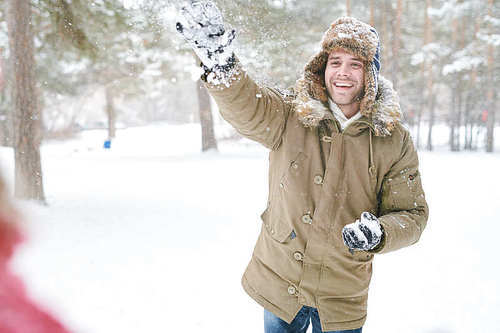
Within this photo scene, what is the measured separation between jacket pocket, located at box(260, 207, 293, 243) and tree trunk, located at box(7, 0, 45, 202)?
5.26 meters

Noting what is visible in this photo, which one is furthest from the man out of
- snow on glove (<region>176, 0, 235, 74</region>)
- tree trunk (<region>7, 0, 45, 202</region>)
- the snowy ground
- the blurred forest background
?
tree trunk (<region>7, 0, 45, 202</region>)

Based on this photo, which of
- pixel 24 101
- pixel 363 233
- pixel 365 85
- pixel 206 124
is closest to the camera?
pixel 363 233

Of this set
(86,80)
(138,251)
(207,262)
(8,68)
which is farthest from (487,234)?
(86,80)

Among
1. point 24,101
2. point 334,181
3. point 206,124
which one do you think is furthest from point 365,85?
point 206,124

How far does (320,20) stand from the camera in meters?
8.08

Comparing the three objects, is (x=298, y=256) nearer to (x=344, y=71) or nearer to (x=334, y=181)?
(x=334, y=181)

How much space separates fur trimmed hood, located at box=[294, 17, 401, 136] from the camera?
1.62m

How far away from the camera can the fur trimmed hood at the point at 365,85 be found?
5.31 feet

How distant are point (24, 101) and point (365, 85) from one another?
224 inches

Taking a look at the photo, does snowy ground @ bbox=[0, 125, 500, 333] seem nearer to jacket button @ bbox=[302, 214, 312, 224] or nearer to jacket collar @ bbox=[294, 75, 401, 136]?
jacket button @ bbox=[302, 214, 312, 224]

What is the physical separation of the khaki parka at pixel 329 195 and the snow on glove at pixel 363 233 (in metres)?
0.11

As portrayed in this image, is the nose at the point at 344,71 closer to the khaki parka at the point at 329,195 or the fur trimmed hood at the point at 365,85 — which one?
the fur trimmed hood at the point at 365,85

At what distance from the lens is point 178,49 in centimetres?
1120

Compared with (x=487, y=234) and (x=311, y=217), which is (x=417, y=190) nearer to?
(x=311, y=217)
